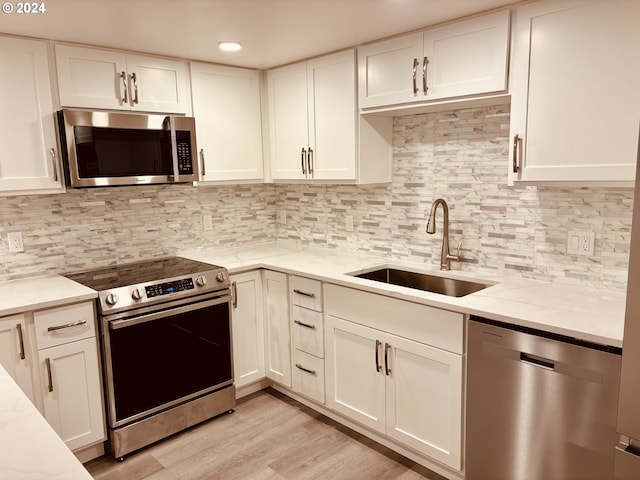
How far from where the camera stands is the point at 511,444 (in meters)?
1.93

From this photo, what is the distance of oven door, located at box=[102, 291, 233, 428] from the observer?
2.46 m

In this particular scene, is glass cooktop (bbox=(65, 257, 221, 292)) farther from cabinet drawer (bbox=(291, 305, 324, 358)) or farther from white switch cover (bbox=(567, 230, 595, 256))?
white switch cover (bbox=(567, 230, 595, 256))

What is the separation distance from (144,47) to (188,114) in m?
0.46

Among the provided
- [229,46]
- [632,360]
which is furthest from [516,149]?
[229,46]

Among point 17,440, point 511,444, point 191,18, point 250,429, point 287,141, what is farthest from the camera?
point 287,141

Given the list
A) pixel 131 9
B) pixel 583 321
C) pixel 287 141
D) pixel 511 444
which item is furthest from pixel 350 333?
pixel 131 9

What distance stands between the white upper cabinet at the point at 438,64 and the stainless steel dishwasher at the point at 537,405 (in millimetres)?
1101

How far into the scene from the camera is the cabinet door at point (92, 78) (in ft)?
8.14

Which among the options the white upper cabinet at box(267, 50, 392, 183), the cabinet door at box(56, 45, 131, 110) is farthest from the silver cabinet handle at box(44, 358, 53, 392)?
the white upper cabinet at box(267, 50, 392, 183)

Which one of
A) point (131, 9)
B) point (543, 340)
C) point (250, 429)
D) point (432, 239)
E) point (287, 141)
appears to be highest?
point (131, 9)

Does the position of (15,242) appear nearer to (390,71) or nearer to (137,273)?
(137,273)

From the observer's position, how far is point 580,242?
2.20 meters

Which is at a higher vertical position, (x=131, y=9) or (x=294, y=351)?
(x=131, y=9)

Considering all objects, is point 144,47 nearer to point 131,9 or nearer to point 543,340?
point 131,9
